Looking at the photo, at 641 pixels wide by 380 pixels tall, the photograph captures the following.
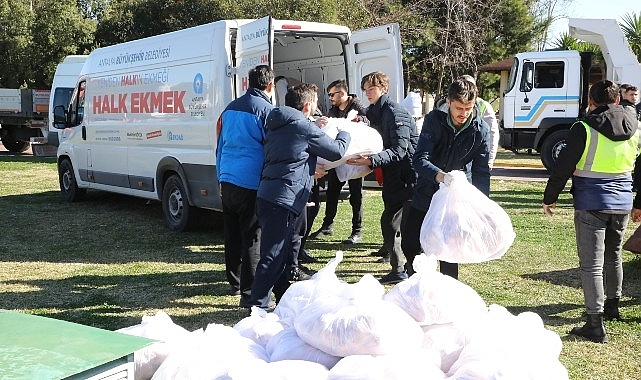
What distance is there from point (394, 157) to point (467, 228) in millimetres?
1840

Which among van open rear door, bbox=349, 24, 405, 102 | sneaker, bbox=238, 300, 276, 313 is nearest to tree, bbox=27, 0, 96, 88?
van open rear door, bbox=349, 24, 405, 102

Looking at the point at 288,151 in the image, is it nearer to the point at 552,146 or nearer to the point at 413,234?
the point at 413,234

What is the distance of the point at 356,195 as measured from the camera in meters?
8.00

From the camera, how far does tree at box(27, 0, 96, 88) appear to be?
1202 inches

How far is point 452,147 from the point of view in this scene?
4.68 m

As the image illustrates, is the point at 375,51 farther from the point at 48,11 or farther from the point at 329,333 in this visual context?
the point at 48,11

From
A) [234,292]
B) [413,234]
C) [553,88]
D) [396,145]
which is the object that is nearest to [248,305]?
[234,292]

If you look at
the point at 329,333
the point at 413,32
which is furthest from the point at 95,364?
the point at 413,32

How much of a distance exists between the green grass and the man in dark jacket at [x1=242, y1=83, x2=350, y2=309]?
570 millimetres

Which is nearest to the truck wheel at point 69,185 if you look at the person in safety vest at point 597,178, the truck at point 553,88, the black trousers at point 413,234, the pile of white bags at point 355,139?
the pile of white bags at point 355,139

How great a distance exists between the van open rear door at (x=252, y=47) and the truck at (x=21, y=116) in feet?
60.8

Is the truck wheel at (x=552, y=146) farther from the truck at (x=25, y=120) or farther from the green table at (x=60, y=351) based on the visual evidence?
the truck at (x=25, y=120)

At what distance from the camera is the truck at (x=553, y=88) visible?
15359 millimetres

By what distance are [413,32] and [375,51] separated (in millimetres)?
16273
